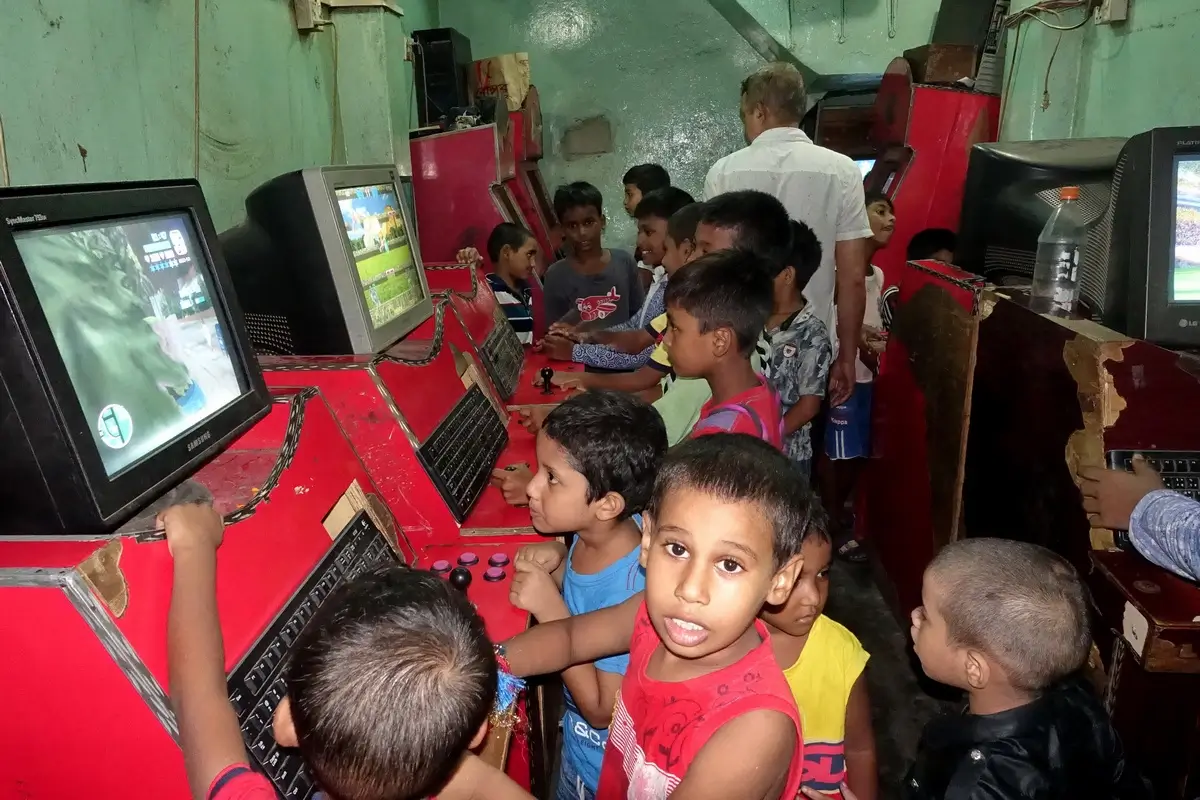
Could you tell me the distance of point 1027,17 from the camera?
3.95 m

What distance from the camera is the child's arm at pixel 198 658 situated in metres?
0.84

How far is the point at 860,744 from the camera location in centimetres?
139

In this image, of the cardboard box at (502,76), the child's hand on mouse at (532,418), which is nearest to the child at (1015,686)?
the child's hand on mouse at (532,418)

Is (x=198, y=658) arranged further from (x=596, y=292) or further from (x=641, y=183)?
(x=641, y=183)

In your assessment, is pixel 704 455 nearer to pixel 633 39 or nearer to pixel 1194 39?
pixel 1194 39

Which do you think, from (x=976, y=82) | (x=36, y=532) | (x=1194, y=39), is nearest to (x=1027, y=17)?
(x=976, y=82)

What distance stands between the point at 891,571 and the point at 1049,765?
1.81 metres

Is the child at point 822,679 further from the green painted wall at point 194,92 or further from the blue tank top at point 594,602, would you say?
the green painted wall at point 194,92

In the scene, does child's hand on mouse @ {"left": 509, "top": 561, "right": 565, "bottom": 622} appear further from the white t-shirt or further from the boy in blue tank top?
the white t-shirt

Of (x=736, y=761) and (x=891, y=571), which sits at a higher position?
(x=736, y=761)

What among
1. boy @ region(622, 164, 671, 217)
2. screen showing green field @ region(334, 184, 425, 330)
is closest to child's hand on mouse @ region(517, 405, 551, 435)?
screen showing green field @ region(334, 184, 425, 330)

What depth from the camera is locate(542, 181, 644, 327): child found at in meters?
3.50

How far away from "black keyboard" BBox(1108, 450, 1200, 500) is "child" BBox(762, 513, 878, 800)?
71 centimetres

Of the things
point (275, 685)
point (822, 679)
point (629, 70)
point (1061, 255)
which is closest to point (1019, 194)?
point (1061, 255)
